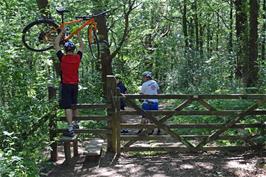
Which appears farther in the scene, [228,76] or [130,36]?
[130,36]

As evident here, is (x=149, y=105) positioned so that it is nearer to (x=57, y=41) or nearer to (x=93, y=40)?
(x=57, y=41)

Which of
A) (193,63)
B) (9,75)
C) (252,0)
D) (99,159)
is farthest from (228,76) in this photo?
(9,75)

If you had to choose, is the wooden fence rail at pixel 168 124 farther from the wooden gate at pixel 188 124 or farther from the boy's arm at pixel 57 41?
the boy's arm at pixel 57 41

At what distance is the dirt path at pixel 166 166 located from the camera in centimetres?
849

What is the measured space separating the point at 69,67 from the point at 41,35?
55.4 inches

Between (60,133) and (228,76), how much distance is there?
13673 millimetres

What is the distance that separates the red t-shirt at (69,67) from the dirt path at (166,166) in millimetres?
1991

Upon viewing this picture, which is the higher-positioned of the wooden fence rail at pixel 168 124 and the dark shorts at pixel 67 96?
the dark shorts at pixel 67 96

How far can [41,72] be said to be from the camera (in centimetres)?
1007

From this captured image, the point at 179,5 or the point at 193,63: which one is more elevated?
the point at 179,5

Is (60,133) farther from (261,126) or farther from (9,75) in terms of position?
(261,126)

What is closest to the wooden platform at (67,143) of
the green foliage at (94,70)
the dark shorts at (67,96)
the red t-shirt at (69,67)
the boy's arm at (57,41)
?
the green foliage at (94,70)

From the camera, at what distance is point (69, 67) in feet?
31.5

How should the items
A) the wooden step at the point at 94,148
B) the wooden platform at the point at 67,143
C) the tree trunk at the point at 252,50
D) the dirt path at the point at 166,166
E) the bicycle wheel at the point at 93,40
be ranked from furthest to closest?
the tree trunk at the point at 252,50, the bicycle wheel at the point at 93,40, the wooden step at the point at 94,148, the wooden platform at the point at 67,143, the dirt path at the point at 166,166
